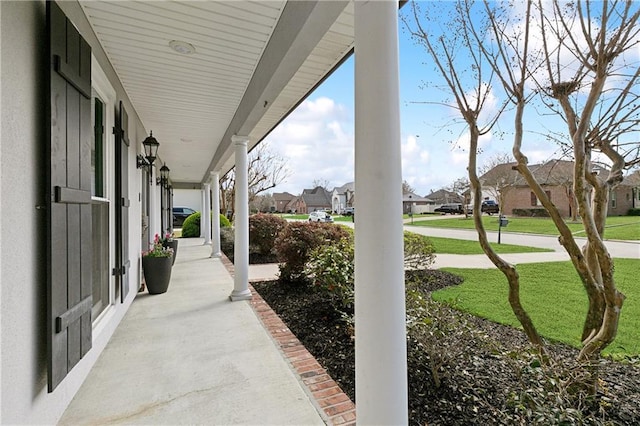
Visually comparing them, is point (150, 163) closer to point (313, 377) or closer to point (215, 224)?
point (215, 224)

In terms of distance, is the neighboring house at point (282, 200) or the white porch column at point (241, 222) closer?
the white porch column at point (241, 222)

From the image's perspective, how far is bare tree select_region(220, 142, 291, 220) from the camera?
18234 millimetres

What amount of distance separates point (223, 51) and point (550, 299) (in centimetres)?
587

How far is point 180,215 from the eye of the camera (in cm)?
2206

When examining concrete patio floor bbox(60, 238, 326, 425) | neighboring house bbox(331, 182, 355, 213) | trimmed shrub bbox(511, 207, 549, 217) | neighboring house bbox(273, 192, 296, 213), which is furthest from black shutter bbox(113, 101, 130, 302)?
neighboring house bbox(273, 192, 296, 213)

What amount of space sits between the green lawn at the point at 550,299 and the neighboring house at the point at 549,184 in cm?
135

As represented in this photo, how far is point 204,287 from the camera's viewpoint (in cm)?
553

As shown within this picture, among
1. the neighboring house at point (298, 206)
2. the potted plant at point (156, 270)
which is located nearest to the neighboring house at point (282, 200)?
the neighboring house at point (298, 206)

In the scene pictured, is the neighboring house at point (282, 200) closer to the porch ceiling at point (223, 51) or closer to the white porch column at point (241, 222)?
the white porch column at point (241, 222)

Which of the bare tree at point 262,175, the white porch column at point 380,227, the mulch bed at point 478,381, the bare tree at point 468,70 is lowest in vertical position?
the mulch bed at point 478,381

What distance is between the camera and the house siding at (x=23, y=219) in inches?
58.6

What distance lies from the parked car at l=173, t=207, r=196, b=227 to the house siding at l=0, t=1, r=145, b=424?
822 inches

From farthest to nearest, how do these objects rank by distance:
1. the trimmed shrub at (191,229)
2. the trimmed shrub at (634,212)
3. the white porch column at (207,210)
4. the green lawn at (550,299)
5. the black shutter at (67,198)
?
the trimmed shrub at (634,212) < the trimmed shrub at (191,229) < the white porch column at (207,210) < the green lawn at (550,299) < the black shutter at (67,198)

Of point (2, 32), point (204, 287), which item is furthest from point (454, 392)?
point (204, 287)
